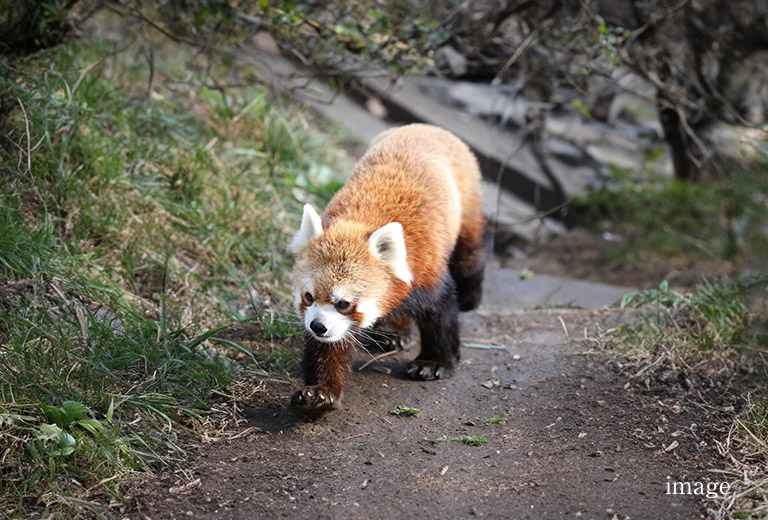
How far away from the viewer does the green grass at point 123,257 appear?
109 inches

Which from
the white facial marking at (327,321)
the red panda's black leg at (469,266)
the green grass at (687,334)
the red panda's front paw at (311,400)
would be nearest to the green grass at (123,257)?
the red panda's front paw at (311,400)

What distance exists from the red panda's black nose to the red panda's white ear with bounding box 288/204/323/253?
45 cm

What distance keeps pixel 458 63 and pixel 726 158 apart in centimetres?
386

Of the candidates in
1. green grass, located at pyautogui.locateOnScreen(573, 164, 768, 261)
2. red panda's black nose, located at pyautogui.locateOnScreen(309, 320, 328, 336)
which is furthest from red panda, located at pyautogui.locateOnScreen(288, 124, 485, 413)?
green grass, located at pyautogui.locateOnScreen(573, 164, 768, 261)

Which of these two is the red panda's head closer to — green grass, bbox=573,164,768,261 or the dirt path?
the dirt path

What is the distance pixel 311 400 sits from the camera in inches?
128

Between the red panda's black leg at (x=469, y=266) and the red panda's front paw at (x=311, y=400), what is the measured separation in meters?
1.74

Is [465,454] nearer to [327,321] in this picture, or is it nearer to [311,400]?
[311,400]

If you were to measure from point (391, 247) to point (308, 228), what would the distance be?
0.43 meters

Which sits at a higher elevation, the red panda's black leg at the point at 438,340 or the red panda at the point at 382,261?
the red panda at the point at 382,261

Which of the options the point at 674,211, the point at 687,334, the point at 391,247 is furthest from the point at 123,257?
the point at 674,211

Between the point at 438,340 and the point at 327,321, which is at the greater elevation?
the point at 327,321

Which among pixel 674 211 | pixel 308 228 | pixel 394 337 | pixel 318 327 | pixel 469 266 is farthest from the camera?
pixel 674 211

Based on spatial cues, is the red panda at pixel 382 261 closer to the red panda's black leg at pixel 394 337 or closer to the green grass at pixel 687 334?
the red panda's black leg at pixel 394 337
